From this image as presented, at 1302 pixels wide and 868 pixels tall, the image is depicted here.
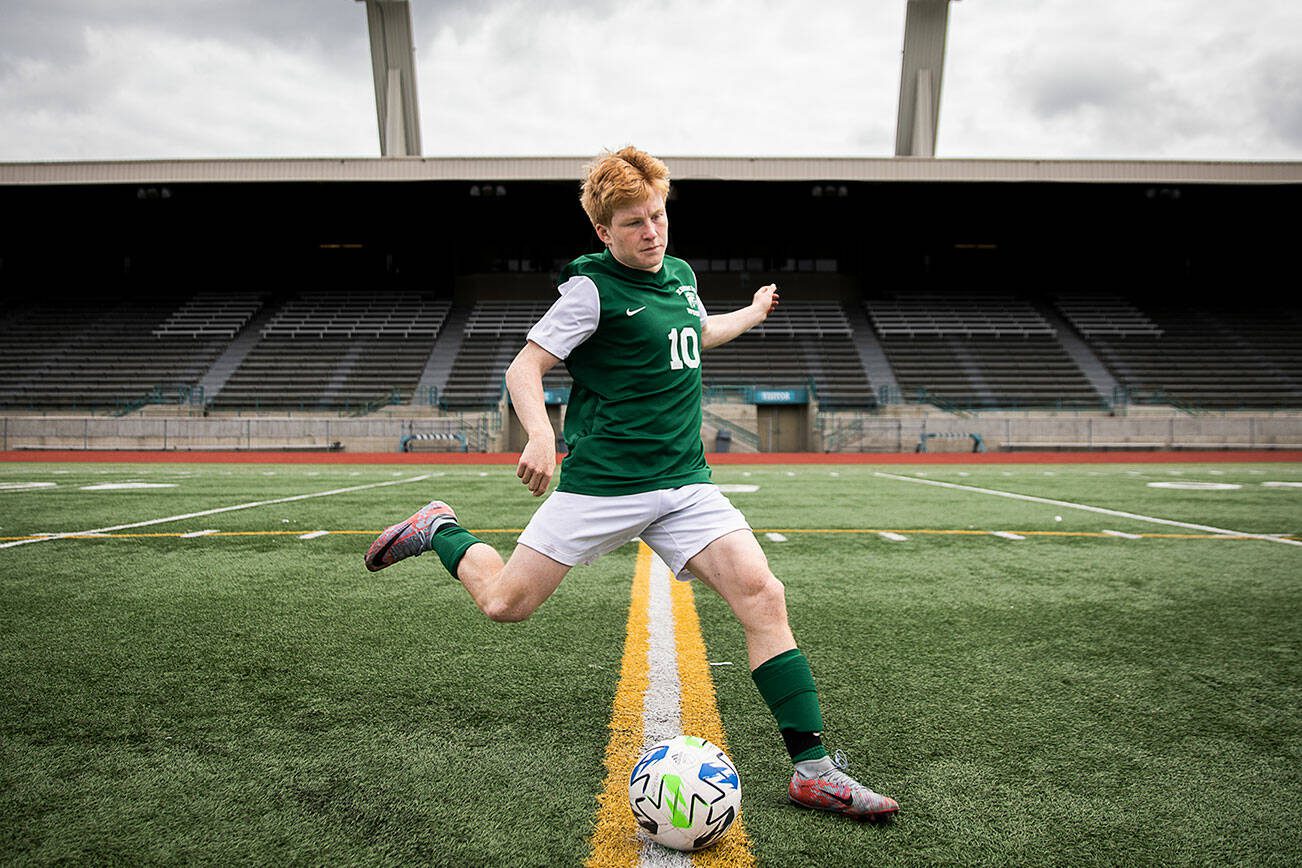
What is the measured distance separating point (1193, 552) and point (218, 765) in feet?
21.6

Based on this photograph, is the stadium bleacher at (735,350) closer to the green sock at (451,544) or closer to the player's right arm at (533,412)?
the green sock at (451,544)

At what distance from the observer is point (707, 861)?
6.34ft

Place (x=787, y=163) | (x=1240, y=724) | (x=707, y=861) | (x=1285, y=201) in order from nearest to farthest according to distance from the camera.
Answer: (x=707, y=861) → (x=1240, y=724) → (x=787, y=163) → (x=1285, y=201)

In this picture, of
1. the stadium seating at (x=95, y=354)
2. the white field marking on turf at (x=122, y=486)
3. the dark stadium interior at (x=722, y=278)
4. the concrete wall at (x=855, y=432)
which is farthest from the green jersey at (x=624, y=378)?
the stadium seating at (x=95, y=354)

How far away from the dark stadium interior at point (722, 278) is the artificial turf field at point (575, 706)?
25.6 meters

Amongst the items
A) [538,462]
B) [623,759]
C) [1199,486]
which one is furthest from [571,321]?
[1199,486]

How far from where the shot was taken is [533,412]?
2.51m

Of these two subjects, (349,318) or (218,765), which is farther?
(349,318)

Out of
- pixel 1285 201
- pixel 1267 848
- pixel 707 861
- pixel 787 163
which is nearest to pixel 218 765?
pixel 707 861

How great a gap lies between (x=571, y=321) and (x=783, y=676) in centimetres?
122

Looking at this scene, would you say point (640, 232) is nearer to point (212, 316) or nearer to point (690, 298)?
point (690, 298)

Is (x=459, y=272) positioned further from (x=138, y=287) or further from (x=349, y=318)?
(x=138, y=287)

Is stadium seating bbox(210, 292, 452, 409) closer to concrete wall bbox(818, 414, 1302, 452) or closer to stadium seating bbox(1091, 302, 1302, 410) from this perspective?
concrete wall bbox(818, 414, 1302, 452)

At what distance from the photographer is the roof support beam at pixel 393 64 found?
111 ft
